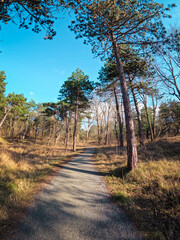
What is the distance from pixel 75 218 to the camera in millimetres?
2387

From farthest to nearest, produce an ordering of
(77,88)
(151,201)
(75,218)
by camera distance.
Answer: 1. (77,88)
2. (151,201)
3. (75,218)

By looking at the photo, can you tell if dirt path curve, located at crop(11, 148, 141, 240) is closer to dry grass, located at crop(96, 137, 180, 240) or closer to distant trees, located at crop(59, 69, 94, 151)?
dry grass, located at crop(96, 137, 180, 240)

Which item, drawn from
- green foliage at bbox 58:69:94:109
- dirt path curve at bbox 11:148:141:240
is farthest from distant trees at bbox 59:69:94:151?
dirt path curve at bbox 11:148:141:240

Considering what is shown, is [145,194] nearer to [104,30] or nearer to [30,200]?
[30,200]

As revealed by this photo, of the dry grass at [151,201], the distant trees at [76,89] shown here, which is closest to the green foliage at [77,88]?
the distant trees at [76,89]

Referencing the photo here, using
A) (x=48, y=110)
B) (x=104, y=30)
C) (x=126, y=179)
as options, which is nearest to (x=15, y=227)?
(x=126, y=179)

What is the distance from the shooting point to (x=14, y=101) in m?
19.7

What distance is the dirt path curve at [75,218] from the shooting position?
1934mm

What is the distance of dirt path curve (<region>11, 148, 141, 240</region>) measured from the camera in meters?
1.93

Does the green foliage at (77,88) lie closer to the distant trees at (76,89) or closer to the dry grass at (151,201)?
the distant trees at (76,89)

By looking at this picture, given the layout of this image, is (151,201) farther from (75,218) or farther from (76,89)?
(76,89)

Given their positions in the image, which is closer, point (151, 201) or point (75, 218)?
point (75, 218)

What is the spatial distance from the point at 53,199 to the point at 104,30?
9.16m

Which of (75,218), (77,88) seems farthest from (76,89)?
(75,218)
